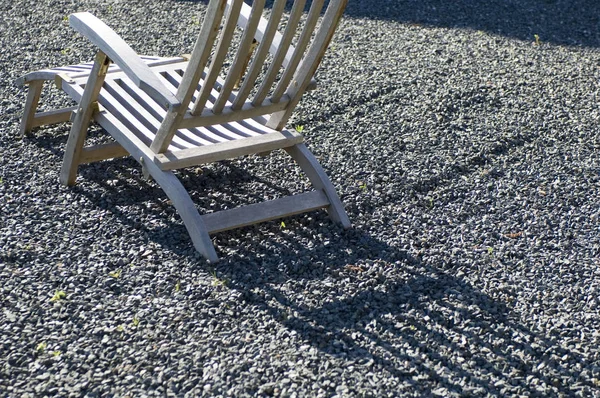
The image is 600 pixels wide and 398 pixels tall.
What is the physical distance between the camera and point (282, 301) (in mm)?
3203

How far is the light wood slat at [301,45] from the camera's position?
10.9 feet

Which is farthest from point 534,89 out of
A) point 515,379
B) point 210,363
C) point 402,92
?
point 210,363

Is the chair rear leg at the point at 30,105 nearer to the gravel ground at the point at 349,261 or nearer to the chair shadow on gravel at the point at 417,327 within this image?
the gravel ground at the point at 349,261

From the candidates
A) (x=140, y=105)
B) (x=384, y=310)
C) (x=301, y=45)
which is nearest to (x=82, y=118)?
(x=140, y=105)

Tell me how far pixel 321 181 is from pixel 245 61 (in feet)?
2.17

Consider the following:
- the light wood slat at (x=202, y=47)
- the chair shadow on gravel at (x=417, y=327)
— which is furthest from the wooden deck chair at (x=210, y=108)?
the chair shadow on gravel at (x=417, y=327)

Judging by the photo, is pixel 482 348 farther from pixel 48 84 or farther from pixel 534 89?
pixel 48 84

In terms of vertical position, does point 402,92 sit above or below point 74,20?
below

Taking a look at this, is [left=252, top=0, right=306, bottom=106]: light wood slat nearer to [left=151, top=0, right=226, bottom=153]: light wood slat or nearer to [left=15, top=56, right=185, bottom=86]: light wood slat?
[left=151, top=0, right=226, bottom=153]: light wood slat

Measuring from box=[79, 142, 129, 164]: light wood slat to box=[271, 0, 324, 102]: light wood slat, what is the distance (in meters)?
0.93

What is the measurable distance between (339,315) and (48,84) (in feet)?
9.67

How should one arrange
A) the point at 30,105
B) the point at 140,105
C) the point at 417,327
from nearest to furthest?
1. the point at 417,327
2. the point at 140,105
3. the point at 30,105

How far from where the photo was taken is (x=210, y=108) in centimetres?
346

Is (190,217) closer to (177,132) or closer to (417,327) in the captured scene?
(177,132)
